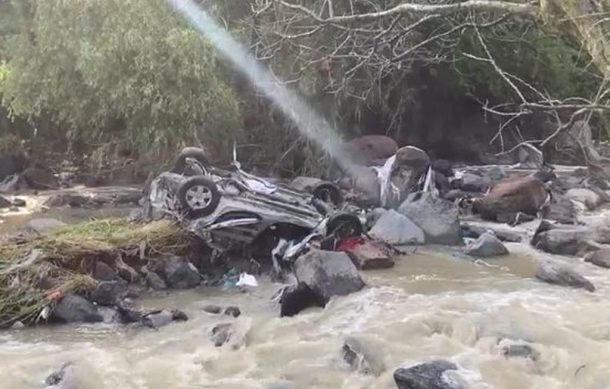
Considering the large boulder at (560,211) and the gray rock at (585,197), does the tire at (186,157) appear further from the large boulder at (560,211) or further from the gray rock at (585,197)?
the gray rock at (585,197)

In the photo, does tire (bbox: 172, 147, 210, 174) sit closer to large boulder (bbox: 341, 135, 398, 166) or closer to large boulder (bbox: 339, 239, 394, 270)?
large boulder (bbox: 339, 239, 394, 270)

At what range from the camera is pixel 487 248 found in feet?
33.3

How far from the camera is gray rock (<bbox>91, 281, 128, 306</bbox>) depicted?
8.01 m

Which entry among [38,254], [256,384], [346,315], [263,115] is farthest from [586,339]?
[263,115]

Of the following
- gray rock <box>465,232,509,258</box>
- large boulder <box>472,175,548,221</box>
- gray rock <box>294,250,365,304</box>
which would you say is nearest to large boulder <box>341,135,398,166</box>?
large boulder <box>472,175,548,221</box>

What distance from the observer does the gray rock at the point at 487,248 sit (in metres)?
10.1

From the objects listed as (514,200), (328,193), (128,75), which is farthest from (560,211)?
(128,75)

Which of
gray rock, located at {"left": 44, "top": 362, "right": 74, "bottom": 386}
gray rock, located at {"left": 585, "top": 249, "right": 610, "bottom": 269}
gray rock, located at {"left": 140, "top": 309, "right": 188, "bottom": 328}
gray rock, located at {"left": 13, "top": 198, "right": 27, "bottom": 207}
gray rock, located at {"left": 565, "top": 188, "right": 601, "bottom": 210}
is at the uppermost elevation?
gray rock, located at {"left": 565, "top": 188, "right": 601, "bottom": 210}

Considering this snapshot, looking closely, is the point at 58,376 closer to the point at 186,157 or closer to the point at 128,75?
the point at 186,157

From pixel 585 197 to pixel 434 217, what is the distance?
4.55 meters

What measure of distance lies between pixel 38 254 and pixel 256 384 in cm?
332

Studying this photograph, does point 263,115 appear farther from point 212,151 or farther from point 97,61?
point 97,61

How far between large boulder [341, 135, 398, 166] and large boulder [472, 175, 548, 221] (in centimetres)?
474

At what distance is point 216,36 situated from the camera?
16016mm
